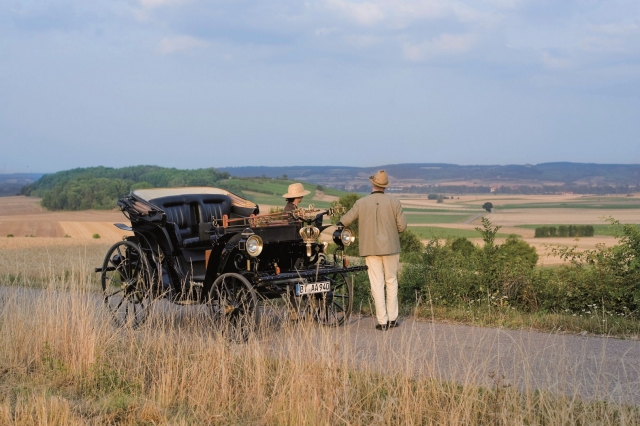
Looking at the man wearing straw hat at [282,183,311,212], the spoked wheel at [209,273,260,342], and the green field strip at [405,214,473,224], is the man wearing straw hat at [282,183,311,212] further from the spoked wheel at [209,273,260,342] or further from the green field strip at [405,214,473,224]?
the green field strip at [405,214,473,224]

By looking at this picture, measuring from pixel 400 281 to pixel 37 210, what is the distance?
226 ft

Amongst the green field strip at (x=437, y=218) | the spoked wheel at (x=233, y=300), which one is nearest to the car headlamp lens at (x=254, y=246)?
the spoked wheel at (x=233, y=300)

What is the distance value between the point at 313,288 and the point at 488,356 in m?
3.34

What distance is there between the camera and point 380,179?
1086 centimetres

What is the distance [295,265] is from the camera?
10867 mm

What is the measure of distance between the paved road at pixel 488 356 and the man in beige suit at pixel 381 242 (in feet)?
1.41

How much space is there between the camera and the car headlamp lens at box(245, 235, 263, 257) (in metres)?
9.63

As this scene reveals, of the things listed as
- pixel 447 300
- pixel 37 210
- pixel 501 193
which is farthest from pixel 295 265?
pixel 501 193

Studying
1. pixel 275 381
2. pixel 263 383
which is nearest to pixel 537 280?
pixel 263 383

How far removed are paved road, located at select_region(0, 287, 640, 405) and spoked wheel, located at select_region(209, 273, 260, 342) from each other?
0.99ft

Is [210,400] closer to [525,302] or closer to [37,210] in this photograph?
[525,302]

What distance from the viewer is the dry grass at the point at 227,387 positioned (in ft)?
20.4

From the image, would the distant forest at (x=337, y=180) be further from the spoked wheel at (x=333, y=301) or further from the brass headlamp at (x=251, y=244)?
the brass headlamp at (x=251, y=244)

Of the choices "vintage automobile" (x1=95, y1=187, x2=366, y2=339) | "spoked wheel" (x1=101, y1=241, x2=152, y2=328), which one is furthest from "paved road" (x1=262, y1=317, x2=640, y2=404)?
"spoked wheel" (x1=101, y1=241, x2=152, y2=328)
